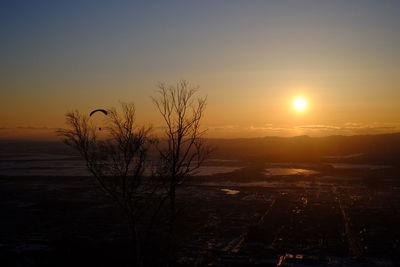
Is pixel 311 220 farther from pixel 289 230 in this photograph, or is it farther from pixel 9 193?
pixel 9 193

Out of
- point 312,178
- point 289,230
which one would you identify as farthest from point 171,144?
point 312,178

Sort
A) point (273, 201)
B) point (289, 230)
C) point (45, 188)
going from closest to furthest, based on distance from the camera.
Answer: point (289, 230) → point (273, 201) → point (45, 188)

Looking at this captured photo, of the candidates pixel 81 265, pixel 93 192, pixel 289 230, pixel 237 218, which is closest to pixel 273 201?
pixel 237 218

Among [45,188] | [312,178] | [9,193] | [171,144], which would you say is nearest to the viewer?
[171,144]

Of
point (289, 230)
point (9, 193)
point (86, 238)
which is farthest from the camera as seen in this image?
point (9, 193)

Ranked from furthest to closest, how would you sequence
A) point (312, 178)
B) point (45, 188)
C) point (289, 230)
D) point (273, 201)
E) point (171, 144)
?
point (312, 178), point (45, 188), point (273, 201), point (289, 230), point (171, 144)

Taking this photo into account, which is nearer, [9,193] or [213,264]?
[213,264]

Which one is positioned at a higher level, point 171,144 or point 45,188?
point 171,144

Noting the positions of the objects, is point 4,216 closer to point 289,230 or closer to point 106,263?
point 106,263

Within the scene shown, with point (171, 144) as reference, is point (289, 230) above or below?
Result: below
